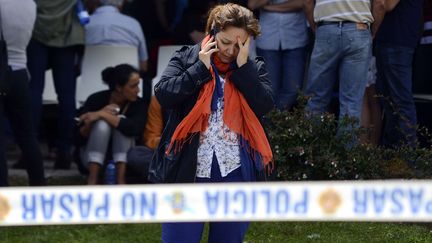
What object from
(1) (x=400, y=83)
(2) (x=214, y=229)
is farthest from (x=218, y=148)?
(1) (x=400, y=83)

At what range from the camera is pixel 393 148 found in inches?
301

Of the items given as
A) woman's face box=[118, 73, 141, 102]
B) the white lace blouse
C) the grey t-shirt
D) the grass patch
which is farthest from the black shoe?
the white lace blouse

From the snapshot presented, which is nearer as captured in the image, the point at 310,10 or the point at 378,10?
the point at 378,10

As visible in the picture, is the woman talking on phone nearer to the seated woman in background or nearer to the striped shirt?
the striped shirt

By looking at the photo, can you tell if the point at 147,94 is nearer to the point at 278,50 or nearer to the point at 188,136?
the point at 278,50

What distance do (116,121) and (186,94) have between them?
10.3 ft

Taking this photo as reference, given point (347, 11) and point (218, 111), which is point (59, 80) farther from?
point (218, 111)

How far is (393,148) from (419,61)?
1.44 meters

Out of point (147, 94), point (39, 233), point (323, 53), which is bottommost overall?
point (39, 233)

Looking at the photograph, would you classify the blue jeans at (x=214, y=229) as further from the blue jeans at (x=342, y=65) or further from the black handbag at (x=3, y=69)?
the blue jeans at (x=342, y=65)

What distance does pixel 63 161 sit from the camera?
8719mm

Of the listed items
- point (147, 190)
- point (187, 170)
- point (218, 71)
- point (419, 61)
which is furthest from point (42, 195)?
point (419, 61)

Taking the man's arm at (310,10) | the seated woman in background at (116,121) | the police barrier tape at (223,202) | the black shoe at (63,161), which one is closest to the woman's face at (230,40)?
the police barrier tape at (223,202)

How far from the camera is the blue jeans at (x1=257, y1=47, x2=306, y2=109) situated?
798 cm
